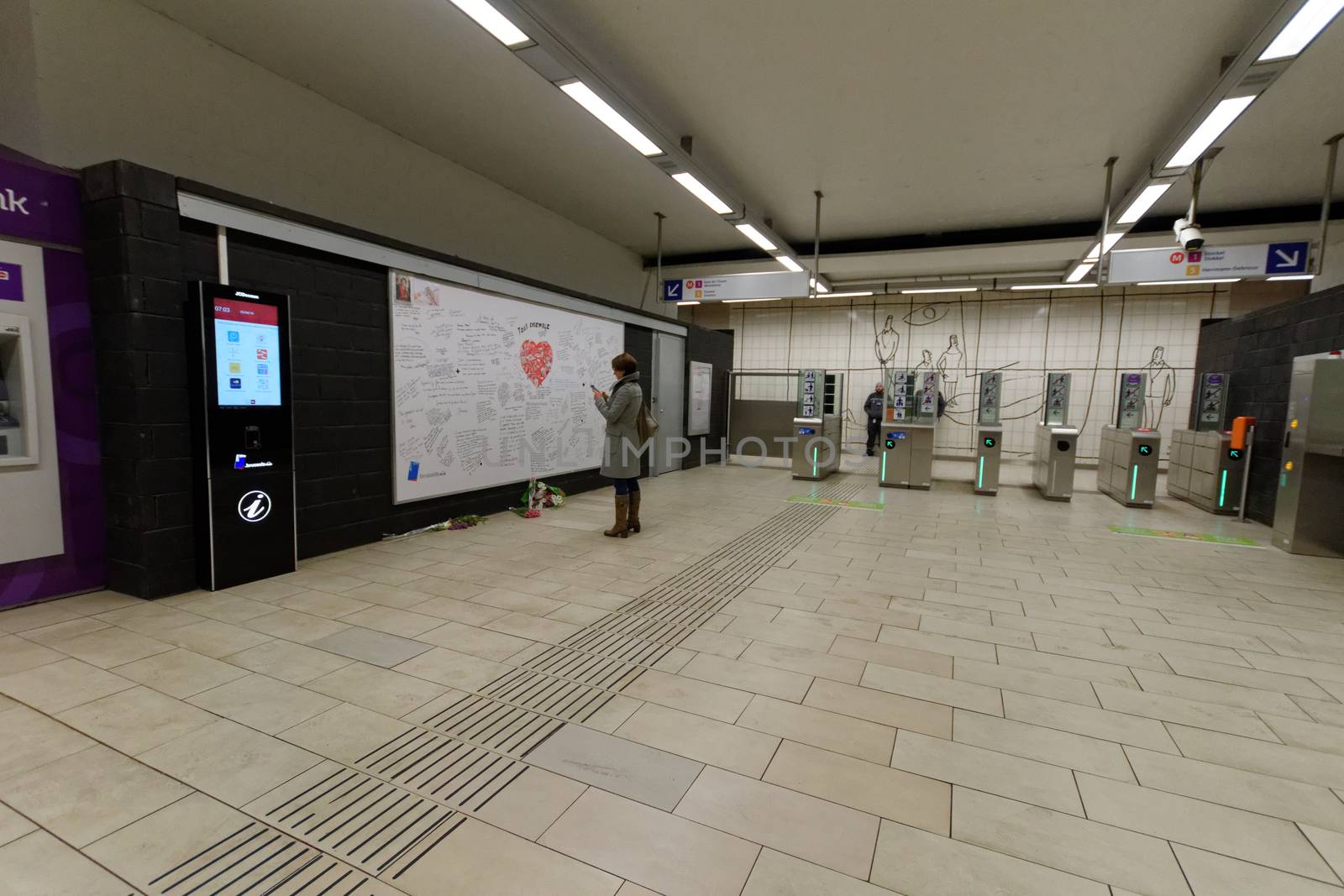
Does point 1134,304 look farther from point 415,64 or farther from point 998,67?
point 415,64

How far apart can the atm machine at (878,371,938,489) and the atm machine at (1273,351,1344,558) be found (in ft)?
12.6

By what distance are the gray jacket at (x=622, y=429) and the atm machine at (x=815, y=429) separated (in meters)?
4.83

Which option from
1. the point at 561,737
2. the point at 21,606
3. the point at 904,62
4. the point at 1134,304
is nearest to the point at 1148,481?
the point at 1134,304

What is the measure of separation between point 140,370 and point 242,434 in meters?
0.62

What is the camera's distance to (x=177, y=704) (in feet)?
7.98

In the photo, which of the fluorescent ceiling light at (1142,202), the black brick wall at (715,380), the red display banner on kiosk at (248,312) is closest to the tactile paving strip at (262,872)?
the red display banner on kiosk at (248,312)

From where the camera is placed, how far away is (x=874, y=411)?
12891 mm

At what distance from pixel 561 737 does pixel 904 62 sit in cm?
507

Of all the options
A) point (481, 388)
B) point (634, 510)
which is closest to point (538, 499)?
point (481, 388)

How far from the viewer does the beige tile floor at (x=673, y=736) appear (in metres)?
1.69

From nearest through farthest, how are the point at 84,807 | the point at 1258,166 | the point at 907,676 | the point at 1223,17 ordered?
the point at 84,807 < the point at 907,676 < the point at 1223,17 < the point at 1258,166

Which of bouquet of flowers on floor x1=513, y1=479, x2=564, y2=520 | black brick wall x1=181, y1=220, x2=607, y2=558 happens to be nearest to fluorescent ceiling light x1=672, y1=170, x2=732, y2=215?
black brick wall x1=181, y1=220, x2=607, y2=558

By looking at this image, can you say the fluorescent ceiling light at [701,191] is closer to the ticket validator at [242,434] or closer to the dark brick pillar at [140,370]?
the ticket validator at [242,434]

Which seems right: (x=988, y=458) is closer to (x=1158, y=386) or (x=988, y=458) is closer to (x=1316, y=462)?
(x=1316, y=462)
